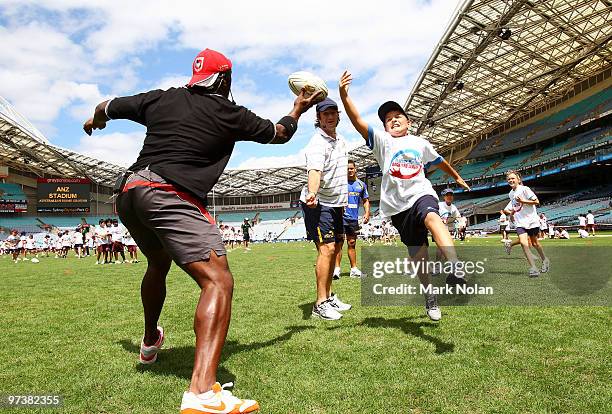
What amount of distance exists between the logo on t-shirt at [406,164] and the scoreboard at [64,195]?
204 ft

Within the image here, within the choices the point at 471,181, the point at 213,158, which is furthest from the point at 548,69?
the point at 213,158

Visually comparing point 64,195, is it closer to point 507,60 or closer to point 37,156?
point 37,156

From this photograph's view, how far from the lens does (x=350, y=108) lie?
13.7 feet

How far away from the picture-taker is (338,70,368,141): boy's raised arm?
3986 mm

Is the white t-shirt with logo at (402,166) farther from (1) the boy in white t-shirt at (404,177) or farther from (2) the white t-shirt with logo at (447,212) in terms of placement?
(2) the white t-shirt with logo at (447,212)

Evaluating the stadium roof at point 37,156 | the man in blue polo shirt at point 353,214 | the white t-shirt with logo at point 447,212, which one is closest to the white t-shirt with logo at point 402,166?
the man in blue polo shirt at point 353,214

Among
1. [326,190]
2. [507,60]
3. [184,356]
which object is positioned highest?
[507,60]

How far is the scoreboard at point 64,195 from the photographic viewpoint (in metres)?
57.9

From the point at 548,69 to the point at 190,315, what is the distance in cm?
4247

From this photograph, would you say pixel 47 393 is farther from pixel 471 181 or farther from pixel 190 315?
pixel 471 181

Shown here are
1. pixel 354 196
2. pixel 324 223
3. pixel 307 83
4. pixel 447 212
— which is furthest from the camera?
pixel 447 212

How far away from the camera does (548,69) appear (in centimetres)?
3869

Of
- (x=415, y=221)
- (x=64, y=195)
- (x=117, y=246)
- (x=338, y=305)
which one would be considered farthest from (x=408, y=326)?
(x=64, y=195)

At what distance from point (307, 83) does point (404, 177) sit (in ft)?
5.06
